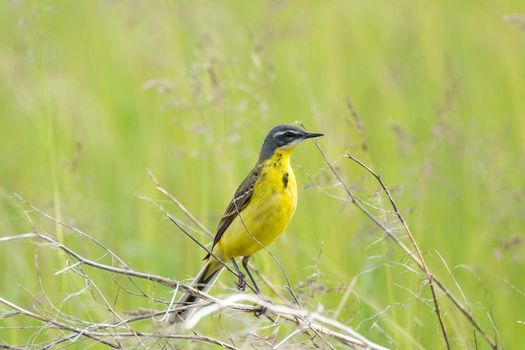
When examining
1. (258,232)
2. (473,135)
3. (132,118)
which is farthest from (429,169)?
(132,118)

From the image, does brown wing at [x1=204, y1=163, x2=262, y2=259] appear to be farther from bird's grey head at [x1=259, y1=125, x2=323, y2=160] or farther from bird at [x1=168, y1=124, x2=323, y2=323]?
bird's grey head at [x1=259, y1=125, x2=323, y2=160]

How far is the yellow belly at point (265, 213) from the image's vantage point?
5.18 metres

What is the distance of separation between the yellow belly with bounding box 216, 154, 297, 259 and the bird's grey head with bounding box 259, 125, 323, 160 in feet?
0.23

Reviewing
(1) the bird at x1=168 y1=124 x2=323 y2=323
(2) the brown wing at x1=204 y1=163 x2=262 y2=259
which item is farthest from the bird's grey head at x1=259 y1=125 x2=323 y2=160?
(2) the brown wing at x1=204 y1=163 x2=262 y2=259

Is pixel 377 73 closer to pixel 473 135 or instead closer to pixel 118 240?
pixel 473 135

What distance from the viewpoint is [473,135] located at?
7.35m

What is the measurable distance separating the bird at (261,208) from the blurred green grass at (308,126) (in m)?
0.24

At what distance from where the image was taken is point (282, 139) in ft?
18.2

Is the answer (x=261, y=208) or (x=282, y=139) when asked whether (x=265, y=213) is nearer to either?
(x=261, y=208)

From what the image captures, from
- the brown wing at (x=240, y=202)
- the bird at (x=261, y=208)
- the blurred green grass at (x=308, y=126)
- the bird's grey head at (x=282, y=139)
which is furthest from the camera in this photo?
the blurred green grass at (x=308, y=126)

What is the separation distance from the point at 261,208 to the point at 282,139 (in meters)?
0.54

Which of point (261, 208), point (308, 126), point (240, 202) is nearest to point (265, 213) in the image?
point (261, 208)

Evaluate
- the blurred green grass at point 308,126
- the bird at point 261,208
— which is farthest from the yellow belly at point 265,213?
the blurred green grass at point 308,126

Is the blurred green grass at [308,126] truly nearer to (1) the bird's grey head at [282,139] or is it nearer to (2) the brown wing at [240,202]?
(1) the bird's grey head at [282,139]
